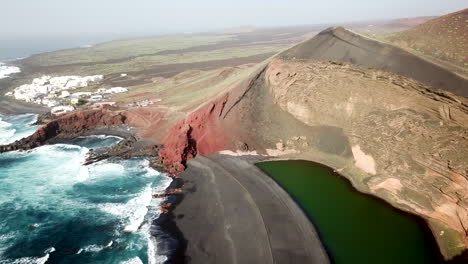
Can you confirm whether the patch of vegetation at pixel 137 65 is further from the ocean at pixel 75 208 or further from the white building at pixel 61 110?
the ocean at pixel 75 208

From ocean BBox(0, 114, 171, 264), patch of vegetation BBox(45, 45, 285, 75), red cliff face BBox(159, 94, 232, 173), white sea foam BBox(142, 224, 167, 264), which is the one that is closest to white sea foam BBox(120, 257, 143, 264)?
ocean BBox(0, 114, 171, 264)

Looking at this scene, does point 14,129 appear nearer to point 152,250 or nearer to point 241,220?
point 152,250

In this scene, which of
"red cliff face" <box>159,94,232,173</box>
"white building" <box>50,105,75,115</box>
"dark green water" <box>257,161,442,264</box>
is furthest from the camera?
"white building" <box>50,105,75,115</box>

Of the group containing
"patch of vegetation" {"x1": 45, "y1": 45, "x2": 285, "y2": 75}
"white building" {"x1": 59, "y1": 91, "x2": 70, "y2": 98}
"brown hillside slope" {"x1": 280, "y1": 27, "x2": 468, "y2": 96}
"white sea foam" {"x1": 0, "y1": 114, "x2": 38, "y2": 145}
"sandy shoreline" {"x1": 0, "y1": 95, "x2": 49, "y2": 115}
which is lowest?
"white sea foam" {"x1": 0, "y1": 114, "x2": 38, "y2": 145}

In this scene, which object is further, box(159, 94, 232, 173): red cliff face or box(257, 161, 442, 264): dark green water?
box(159, 94, 232, 173): red cliff face

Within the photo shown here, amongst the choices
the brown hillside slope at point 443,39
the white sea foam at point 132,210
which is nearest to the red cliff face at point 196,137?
the white sea foam at point 132,210

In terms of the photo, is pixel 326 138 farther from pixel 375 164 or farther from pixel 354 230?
pixel 354 230

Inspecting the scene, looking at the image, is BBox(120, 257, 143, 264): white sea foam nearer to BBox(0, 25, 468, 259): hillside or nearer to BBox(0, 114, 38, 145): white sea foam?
BBox(0, 25, 468, 259): hillside
